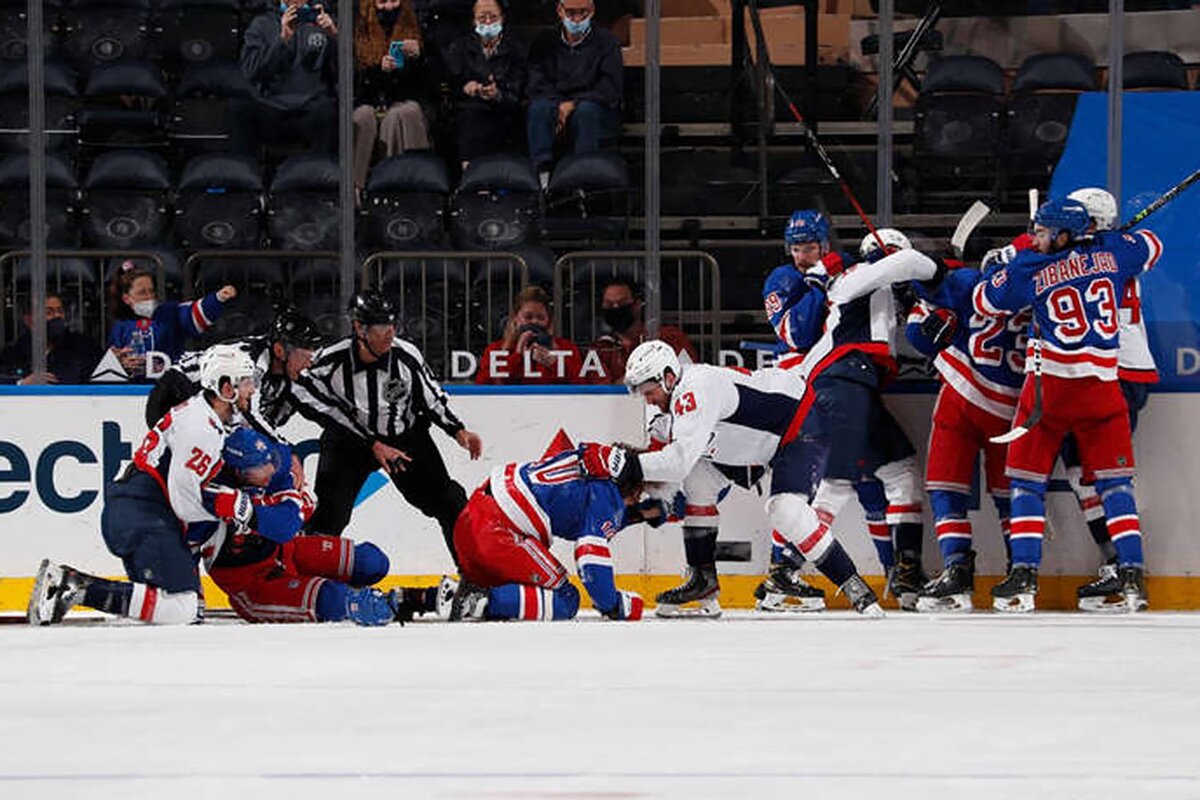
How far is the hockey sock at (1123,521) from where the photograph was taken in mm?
8211

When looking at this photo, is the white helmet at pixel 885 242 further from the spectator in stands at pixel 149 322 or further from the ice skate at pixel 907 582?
the spectator in stands at pixel 149 322

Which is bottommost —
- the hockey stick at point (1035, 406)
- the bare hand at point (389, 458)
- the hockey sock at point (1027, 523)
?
the hockey sock at point (1027, 523)

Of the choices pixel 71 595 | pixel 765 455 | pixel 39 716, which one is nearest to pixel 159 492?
pixel 71 595

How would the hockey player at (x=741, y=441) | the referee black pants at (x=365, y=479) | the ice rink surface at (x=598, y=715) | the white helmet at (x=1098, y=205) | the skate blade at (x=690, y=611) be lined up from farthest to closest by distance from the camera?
the referee black pants at (x=365, y=479), the white helmet at (x=1098, y=205), the skate blade at (x=690, y=611), the hockey player at (x=741, y=441), the ice rink surface at (x=598, y=715)

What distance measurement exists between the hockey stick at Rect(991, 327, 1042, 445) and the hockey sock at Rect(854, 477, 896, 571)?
22.9 inches

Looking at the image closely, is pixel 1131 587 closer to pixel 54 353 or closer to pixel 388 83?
pixel 388 83

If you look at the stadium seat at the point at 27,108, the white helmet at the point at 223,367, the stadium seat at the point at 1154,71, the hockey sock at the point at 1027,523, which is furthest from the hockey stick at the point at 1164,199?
the stadium seat at the point at 27,108

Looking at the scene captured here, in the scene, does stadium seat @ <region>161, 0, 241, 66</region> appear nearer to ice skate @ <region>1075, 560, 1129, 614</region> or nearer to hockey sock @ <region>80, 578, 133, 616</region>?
hockey sock @ <region>80, 578, 133, 616</region>

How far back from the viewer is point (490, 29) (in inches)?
375

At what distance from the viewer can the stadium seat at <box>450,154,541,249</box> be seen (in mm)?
9188

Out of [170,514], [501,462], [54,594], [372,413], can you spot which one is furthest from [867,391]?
[54,594]

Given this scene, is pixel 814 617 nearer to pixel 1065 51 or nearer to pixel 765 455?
pixel 765 455

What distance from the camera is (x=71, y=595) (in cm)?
737

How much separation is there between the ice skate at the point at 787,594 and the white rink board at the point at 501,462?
28 cm
